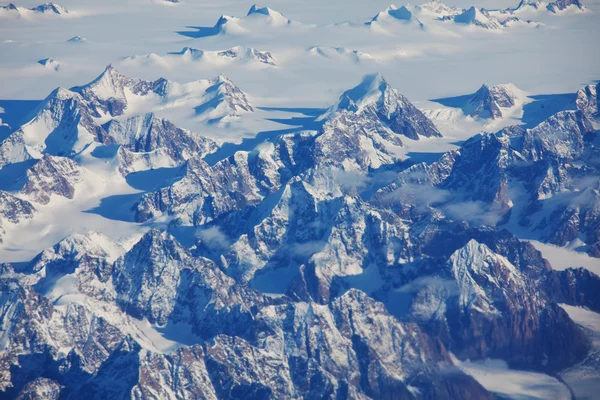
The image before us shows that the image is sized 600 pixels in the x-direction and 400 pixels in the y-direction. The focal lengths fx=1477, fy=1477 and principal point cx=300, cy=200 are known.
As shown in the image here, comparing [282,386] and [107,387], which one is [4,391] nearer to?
[107,387]

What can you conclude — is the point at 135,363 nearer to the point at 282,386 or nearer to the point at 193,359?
the point at 193,359

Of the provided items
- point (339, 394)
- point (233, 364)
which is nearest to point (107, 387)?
point (233, 364)

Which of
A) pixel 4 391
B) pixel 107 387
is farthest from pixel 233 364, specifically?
pixel 4 391

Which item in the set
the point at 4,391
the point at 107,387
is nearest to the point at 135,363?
the point at 107,387

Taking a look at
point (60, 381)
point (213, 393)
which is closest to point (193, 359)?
point (213, 393)

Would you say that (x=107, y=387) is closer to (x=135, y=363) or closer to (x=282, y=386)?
(x=135, y=363)

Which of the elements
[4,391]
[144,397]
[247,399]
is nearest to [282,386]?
[247,399]
